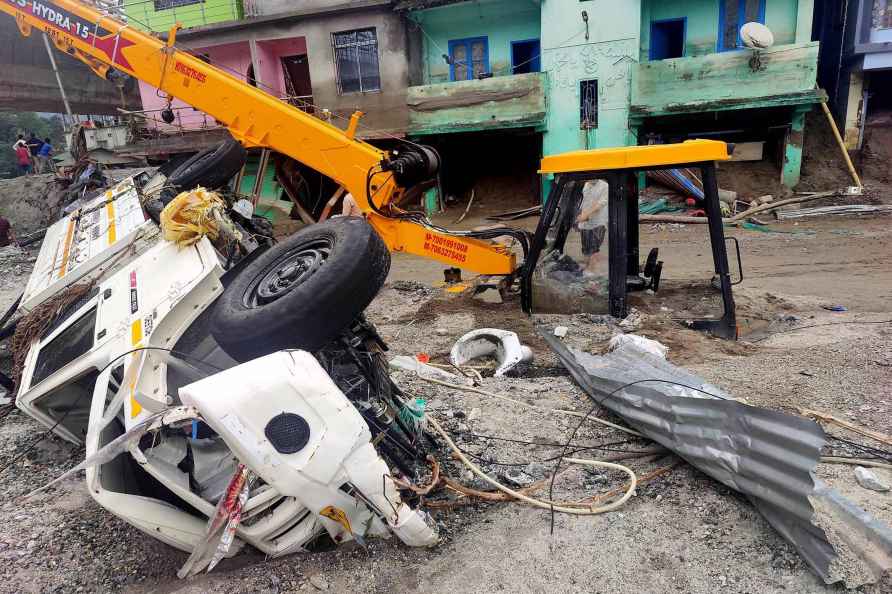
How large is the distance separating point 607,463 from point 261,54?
18.5 metres

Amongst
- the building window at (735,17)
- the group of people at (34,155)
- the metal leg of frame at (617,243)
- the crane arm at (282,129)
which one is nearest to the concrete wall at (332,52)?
the group of people at (34,155)

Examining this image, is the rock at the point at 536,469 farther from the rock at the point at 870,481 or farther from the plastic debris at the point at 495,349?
the plastic debris at the point at 495,349

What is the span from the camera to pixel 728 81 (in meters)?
14.0

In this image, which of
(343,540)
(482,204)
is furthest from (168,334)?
(482,204)

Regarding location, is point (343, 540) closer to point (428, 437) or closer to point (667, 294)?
point (428, 437)

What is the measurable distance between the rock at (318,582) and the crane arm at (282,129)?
4.08m

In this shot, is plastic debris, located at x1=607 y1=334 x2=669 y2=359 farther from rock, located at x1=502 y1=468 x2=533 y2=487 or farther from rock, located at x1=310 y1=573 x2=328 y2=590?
rock, located at x1=310 y1=573 x2=328 y2=590

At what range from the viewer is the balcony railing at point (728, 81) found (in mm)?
13430

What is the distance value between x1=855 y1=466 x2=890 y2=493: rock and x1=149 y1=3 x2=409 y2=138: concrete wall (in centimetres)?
1455

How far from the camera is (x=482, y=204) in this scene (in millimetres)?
17203

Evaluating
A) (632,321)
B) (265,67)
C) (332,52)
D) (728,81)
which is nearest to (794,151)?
(728,81)

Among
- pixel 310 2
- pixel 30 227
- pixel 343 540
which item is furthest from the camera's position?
pixel 310 2

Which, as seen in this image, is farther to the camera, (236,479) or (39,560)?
(39,560)

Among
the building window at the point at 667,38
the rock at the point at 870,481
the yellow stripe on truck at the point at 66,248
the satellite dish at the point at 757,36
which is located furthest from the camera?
the building window at the point at 667,38
